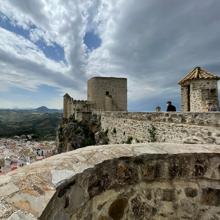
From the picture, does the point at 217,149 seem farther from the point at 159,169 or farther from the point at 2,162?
the point at 2,162

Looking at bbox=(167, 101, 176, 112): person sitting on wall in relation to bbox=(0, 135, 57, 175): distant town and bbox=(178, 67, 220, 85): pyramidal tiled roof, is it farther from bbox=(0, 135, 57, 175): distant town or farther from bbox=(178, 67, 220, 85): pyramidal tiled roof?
bbox=(0, 135, 57, 175): distant town

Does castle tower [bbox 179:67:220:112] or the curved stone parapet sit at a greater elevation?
castle tower [bbox 179:67:220:112]

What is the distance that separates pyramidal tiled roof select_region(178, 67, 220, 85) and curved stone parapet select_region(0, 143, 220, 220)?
9470mm

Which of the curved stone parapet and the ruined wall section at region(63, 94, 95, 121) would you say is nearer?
the curved stone parapet

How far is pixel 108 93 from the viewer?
3216 centimetres

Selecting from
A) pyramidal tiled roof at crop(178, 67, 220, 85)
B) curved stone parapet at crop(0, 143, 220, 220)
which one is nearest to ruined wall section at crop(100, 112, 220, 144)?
curved stone parapet at crop(0, 143, 220, 220)

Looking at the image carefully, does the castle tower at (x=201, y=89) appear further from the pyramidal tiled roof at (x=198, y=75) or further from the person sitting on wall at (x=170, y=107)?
the person sitting on wall at (x=170, y=107)

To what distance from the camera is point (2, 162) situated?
44562 millimetres

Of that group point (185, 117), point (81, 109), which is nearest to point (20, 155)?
point (81, 109)

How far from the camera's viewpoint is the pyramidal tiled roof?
10922 millimetres

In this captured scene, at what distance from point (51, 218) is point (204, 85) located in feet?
35.9

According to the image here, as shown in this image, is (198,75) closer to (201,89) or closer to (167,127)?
(201,89)

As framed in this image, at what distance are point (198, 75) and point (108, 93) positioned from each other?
70.5ft

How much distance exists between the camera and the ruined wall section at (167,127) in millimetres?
5359
